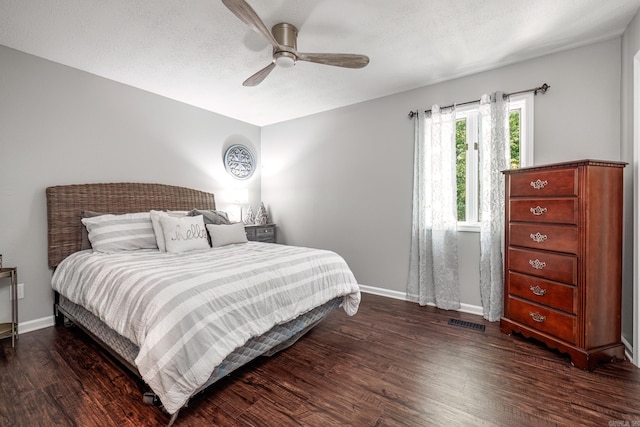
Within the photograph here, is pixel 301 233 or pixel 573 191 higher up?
pixel 573 191

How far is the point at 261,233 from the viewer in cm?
448

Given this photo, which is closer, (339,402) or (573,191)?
(339,402)

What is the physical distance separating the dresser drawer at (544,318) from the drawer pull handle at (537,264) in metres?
0.31

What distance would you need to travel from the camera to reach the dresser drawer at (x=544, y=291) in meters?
2.12

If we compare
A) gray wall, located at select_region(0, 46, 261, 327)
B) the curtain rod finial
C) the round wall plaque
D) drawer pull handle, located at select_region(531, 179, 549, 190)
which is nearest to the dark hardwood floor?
gray wall, located at select_region(0, 46, 261, 327)

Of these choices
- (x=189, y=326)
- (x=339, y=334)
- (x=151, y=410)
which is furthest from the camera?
(x=339, y=334)

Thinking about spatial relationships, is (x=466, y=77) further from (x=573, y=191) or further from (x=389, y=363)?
(x=389, y=363)

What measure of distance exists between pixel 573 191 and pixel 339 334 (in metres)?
2.13

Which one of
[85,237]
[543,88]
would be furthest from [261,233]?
[543,88]

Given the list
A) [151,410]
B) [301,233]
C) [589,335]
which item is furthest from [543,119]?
[151,410]

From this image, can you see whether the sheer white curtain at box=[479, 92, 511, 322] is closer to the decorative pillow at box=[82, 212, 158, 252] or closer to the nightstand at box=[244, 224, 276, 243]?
the nightstand at box=[244, 224, 276, 243]

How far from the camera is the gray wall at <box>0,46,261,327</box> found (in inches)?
102

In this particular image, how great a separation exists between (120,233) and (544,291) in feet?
12.3

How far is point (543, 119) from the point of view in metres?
2.71
